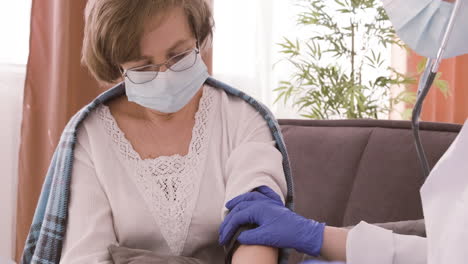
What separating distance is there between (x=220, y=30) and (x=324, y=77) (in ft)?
2.19

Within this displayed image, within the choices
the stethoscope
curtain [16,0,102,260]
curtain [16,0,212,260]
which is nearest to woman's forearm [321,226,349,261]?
the stethoscope

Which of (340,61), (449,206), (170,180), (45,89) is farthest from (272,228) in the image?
(340,61)

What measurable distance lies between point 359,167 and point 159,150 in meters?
0.67

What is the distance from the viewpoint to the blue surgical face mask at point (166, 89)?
1.41 m

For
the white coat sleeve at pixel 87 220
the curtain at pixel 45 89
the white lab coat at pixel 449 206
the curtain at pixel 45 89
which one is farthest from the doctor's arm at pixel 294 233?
the curtain at pixel 45 89

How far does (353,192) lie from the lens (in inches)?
70.5

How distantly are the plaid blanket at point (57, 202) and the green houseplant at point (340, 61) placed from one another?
6.34 ft

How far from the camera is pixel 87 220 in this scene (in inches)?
51.2

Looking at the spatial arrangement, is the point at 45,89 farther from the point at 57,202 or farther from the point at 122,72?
the point at 57,202

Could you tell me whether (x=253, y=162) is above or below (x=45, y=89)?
above

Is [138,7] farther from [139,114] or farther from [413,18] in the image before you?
[413,18]

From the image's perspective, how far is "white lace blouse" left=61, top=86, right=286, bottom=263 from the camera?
4.29 ft

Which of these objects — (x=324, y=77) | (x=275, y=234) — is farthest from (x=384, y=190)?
(x=324, y=77)

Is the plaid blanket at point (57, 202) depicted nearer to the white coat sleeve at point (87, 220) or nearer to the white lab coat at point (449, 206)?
the white coat sleeve at point (87, 220)
